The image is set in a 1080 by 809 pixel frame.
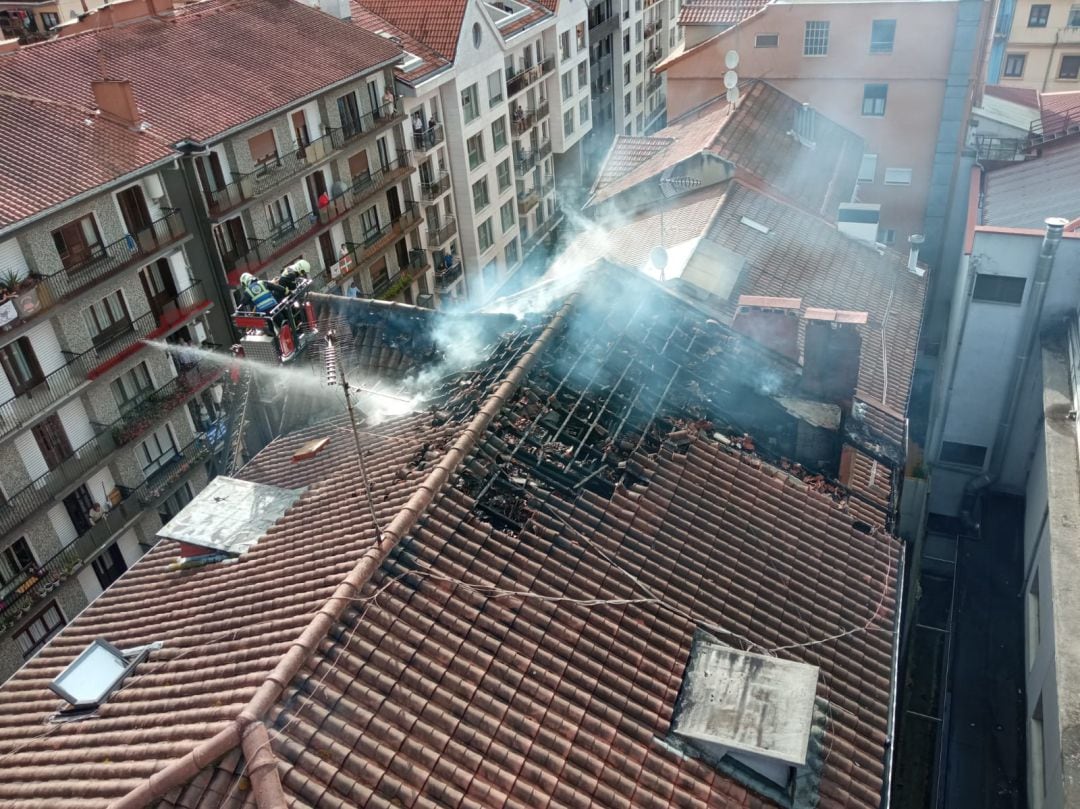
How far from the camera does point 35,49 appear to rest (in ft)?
96.3

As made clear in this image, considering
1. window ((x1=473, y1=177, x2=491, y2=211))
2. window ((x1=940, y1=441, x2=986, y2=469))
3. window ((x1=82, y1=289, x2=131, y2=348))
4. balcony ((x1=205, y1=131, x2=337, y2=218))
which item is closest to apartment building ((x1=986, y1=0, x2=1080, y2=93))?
window ((x1=473, y1=177, x2=491, y2=211))

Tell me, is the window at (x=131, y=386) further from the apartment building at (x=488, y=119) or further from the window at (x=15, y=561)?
the apartment building at (x=488, y=119)

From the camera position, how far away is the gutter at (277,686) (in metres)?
8.73

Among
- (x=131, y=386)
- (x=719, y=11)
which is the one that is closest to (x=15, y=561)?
(x=131, y=386)

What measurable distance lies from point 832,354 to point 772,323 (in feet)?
6.35

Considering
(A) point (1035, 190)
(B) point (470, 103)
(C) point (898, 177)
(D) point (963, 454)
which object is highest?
(A) point (1035, 190)

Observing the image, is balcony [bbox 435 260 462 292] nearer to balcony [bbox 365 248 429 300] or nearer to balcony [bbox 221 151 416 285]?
balcony [bbox 365 248 429 300]

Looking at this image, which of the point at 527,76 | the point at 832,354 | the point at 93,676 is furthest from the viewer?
the point at 527,76

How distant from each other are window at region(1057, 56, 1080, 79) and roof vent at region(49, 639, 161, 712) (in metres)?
64.4

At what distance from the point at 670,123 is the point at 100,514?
89.6 ft

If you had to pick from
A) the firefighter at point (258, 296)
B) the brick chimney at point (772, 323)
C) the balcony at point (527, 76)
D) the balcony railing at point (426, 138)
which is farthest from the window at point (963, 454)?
the balcony at point (527, 76)

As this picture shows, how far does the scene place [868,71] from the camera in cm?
3288

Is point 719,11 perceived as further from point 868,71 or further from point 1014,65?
point 1014,65

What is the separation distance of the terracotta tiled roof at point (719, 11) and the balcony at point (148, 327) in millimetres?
24406
